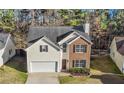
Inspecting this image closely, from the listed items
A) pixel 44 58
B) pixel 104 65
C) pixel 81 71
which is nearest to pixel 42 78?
pixel 44 58

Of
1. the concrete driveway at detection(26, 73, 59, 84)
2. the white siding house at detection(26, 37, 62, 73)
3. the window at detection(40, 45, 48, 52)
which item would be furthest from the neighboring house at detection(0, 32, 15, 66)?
the concrete driveway at detection(26, 73, 59, 84)

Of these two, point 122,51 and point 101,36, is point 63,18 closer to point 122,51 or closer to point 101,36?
point 101,36

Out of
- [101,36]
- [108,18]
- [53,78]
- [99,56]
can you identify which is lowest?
[53,78]

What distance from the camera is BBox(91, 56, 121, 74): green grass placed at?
21.0 meters

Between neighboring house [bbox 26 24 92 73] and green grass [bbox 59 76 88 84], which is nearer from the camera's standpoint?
green grass [bbox 59 76 88 84]

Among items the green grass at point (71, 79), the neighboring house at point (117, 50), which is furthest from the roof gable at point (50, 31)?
the neighboring house at point (117, 50)

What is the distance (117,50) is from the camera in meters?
22.4

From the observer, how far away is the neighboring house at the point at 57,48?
20828 mm

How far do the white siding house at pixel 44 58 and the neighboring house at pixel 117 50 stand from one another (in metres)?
4.43

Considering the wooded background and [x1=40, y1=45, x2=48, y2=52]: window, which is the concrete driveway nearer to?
[x1=40, y1=45, x2=48, y2=52]: window

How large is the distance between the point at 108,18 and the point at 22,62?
7.43 meters

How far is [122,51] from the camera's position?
72.0 ft

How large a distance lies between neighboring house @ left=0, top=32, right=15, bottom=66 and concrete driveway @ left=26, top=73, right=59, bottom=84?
265 cm
